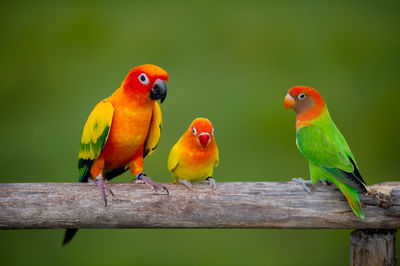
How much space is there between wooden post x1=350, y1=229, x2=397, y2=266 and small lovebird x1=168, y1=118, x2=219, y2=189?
613 millimetres

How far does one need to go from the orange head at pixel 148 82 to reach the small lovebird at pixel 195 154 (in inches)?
7.4

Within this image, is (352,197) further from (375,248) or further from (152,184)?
(152,184)

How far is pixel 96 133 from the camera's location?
1693 mm

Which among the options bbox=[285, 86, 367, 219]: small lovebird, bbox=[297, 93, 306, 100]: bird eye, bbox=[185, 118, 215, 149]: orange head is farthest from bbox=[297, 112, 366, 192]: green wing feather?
bbox=[185, 118, 215, 149]: orange head

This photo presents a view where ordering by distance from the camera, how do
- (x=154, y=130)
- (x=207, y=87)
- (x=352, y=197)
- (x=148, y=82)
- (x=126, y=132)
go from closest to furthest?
(x=352, y=197) → (x=148, y=82) → (x=126, y=132) → (x=154, y=130) → (x=207, y=87)

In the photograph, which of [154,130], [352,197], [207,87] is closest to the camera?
[352,197]

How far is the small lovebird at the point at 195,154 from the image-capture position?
1636 mm

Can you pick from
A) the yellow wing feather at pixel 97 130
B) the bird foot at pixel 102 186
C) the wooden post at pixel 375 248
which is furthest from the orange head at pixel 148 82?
the wooden post at pixel 375 248

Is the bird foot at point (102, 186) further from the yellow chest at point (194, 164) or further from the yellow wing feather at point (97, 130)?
the yellow chest at point (194, 164)

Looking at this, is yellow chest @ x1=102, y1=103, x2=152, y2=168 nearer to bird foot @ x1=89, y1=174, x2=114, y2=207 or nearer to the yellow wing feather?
the yellow wing feather

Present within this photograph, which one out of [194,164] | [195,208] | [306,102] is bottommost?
[195,208]

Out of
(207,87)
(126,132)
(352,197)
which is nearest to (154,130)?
(126,132)

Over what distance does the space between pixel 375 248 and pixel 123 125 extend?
3.64 feet

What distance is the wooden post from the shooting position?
1.58m
